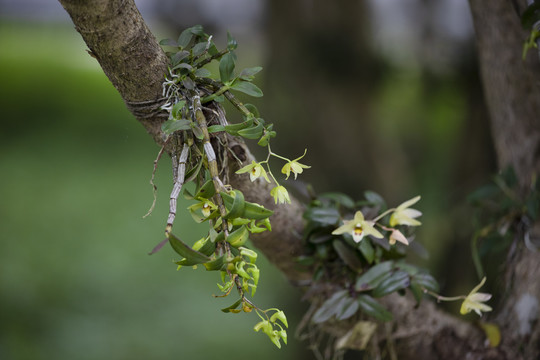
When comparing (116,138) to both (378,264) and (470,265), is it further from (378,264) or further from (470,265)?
(378,264)

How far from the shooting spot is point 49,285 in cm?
220

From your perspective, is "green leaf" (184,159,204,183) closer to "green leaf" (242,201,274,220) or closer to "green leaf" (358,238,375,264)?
"green leaf" (242,201,274,220)

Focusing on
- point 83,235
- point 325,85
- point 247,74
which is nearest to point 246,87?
point 247,74

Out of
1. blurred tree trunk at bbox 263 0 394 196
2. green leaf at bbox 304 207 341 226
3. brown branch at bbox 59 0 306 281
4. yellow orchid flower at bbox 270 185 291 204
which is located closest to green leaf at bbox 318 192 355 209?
green leaf at bbox 304 207 341 226

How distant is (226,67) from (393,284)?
432mm

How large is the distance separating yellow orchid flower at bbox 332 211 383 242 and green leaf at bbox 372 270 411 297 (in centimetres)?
13

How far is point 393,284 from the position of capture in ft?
2.56

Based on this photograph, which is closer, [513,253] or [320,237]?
[320,237]

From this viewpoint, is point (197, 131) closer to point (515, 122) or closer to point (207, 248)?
point (207, 248)

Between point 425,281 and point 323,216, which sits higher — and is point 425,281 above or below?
below

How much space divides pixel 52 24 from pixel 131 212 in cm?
111

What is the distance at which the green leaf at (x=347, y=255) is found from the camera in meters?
0.81

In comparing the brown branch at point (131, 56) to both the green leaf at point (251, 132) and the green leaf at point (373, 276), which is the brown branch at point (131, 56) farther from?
the green leaf at point (373, 276)

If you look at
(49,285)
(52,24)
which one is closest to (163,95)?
(49,285)
